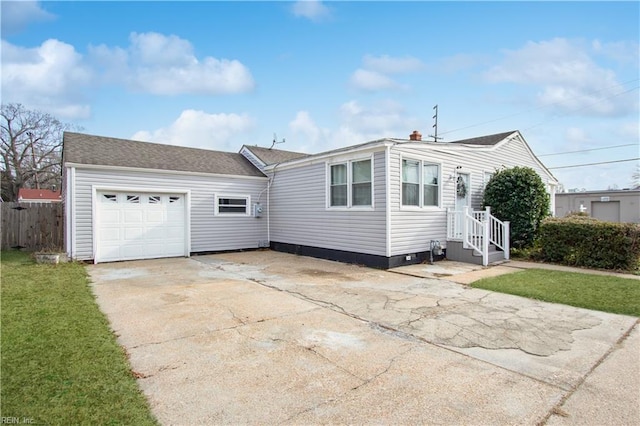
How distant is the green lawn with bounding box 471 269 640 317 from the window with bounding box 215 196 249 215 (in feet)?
28.9

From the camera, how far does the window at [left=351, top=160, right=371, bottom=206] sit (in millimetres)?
9586

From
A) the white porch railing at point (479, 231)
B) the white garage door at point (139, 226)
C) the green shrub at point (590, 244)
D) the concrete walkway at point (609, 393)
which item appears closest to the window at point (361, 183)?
the white porch railing at point (479, 231)

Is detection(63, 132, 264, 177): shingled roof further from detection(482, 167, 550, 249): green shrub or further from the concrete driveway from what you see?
detection(482, 167, 550, 249): green shrub

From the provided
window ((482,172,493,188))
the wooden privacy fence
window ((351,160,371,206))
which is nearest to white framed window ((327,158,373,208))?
window ((351,160,371,206))

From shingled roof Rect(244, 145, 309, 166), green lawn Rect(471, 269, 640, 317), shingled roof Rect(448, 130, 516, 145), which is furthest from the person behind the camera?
shingled roof Rect(244, 145, 309, 166)

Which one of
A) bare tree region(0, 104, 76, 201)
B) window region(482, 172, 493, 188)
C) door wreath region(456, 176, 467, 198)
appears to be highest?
bare tree region(0, 104, 76, 201)

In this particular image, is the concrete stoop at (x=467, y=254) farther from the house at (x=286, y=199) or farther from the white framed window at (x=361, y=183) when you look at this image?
the white framed window at (x=361, y=183)

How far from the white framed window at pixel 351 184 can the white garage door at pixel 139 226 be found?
531 cm

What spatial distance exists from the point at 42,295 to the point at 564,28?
16.1 metres

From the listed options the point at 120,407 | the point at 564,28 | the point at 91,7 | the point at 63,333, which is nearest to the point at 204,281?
the point at 63,333

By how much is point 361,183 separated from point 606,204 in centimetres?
2368

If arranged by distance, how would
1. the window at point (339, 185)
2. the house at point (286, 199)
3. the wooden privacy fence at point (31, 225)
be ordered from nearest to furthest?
1. the house at point (286, 199)
2. the window at point (339, 185)
3. the wooden privacy fence at point (31, 225)

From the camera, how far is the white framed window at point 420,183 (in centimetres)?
953

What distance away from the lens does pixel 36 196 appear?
90.0 ft
